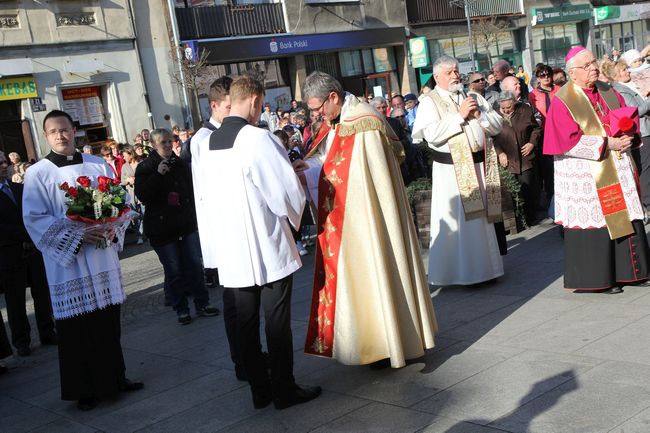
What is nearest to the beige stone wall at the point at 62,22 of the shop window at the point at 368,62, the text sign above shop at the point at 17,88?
the text sign above shop at the point at 17,88

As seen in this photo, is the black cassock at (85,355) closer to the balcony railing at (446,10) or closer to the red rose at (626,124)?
the red rose at (626,124)

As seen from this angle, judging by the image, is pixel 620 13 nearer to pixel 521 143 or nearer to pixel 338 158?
pixel 521 143

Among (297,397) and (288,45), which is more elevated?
(288,45)

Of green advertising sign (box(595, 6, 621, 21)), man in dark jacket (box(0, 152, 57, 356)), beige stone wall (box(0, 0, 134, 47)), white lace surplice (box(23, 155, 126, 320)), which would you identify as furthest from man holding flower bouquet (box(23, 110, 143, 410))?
green advertising sign (box(595, 6, 621, 21))

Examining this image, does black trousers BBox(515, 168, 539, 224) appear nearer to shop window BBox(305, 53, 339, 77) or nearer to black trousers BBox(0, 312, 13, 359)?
black trousers BBox(0, 312, 13, 359)

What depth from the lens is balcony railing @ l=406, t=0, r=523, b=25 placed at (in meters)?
29.7

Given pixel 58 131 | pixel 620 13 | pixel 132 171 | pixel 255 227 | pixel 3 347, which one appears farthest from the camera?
pixel 620 13

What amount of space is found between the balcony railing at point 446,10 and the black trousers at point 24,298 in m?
23.8

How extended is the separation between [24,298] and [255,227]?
3838 mm

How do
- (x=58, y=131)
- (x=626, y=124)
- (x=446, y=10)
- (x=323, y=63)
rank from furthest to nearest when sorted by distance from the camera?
(x=446, y=10) < (x=323, y=63) < (x=626, y=124) < (x=58, y=131)

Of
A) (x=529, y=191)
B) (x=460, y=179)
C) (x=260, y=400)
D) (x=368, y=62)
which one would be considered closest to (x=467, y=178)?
(x=460, y=179)

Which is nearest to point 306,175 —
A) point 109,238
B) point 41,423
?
point 109,238

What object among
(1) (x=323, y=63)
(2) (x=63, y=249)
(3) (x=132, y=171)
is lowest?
(2) (x=63, y=249)

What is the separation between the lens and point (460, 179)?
23.0 ft
